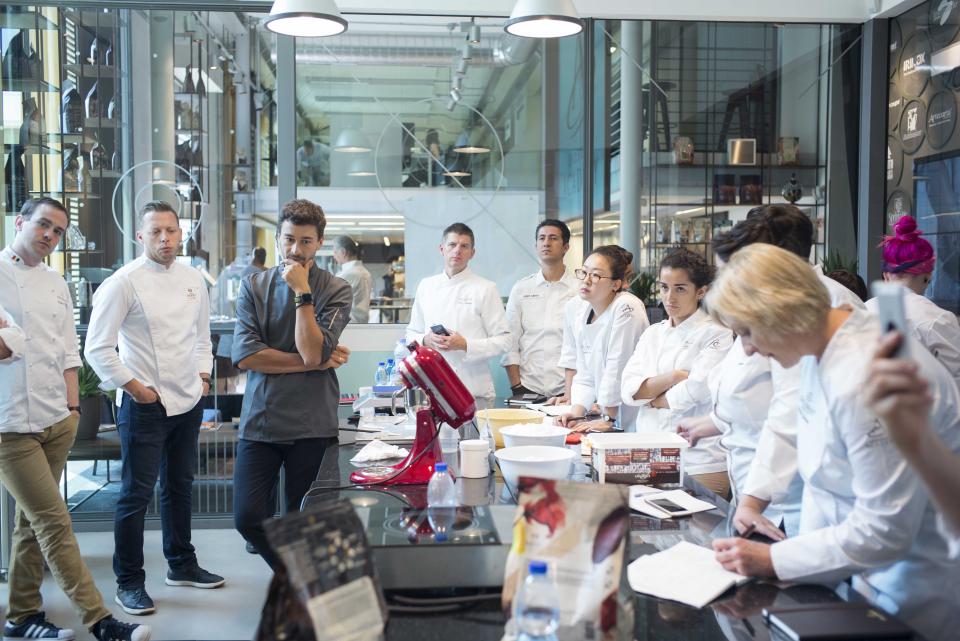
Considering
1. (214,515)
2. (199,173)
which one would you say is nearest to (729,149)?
(199,173)

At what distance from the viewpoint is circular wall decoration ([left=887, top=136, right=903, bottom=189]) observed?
194 inches

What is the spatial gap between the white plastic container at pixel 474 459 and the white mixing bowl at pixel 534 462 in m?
0.16

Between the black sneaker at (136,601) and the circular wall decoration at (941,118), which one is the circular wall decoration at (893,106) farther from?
the black sneaker at (136,601)

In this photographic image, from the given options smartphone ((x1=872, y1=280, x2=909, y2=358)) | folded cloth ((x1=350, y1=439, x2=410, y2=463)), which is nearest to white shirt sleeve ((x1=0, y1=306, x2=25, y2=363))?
folded cloth ((x1=350, y1=439, x2=410, y2=463))

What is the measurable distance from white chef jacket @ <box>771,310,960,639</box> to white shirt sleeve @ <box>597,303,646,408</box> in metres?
1.73

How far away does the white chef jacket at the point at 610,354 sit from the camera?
340 centimetres

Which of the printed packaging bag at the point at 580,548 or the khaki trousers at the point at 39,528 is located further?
the khaki trousers at the point at 39,528

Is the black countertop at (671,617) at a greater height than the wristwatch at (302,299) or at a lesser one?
lesser

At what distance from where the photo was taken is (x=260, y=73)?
4965 mm

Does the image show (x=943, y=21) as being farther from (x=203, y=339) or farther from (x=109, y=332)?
(x=109, y=332)

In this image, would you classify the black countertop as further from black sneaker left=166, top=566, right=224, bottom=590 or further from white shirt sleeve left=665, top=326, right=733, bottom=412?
black sneaker left=166, top=566, right=224, bottom=590

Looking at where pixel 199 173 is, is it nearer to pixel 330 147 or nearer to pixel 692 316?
pixel 330 147

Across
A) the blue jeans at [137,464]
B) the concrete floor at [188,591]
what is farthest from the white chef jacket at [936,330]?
the blue jeans at [137,464]

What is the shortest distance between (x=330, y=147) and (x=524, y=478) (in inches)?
164
